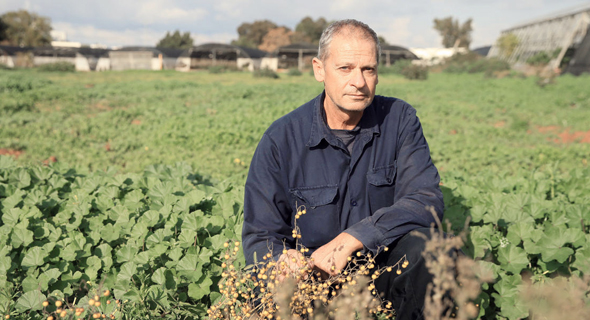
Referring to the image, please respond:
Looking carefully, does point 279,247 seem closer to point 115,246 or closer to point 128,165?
point 115,246

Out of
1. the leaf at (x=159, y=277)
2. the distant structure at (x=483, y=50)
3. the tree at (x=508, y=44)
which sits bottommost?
the leaf at (x=159, y=277)

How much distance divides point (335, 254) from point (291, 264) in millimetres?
249

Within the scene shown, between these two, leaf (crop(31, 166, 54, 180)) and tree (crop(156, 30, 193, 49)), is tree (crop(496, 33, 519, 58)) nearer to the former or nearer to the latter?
tree (crop(156, 30, 193, 49))

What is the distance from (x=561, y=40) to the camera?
33.8 meters

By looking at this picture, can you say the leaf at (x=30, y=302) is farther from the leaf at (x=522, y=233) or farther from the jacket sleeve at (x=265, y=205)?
the leaf at (x=522, y=233)

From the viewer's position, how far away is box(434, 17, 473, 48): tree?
69.5 m

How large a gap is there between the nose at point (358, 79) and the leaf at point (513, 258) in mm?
1519

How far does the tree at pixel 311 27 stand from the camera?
224ft

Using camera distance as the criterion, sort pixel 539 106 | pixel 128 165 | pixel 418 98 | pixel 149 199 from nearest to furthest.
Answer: pixel 149 199 → pixel 128 165 → pixel 539 106 → pixel 418 98

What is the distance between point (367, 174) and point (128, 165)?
569 centimetres

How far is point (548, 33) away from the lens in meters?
36.7

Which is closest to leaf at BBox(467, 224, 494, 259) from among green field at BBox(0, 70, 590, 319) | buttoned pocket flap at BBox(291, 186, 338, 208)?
green field at BBox(0, 70, 590, 319)

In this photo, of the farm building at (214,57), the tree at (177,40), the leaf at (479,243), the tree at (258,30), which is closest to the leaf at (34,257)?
the leaf at (479,243)

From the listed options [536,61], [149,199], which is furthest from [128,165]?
[536,61]
